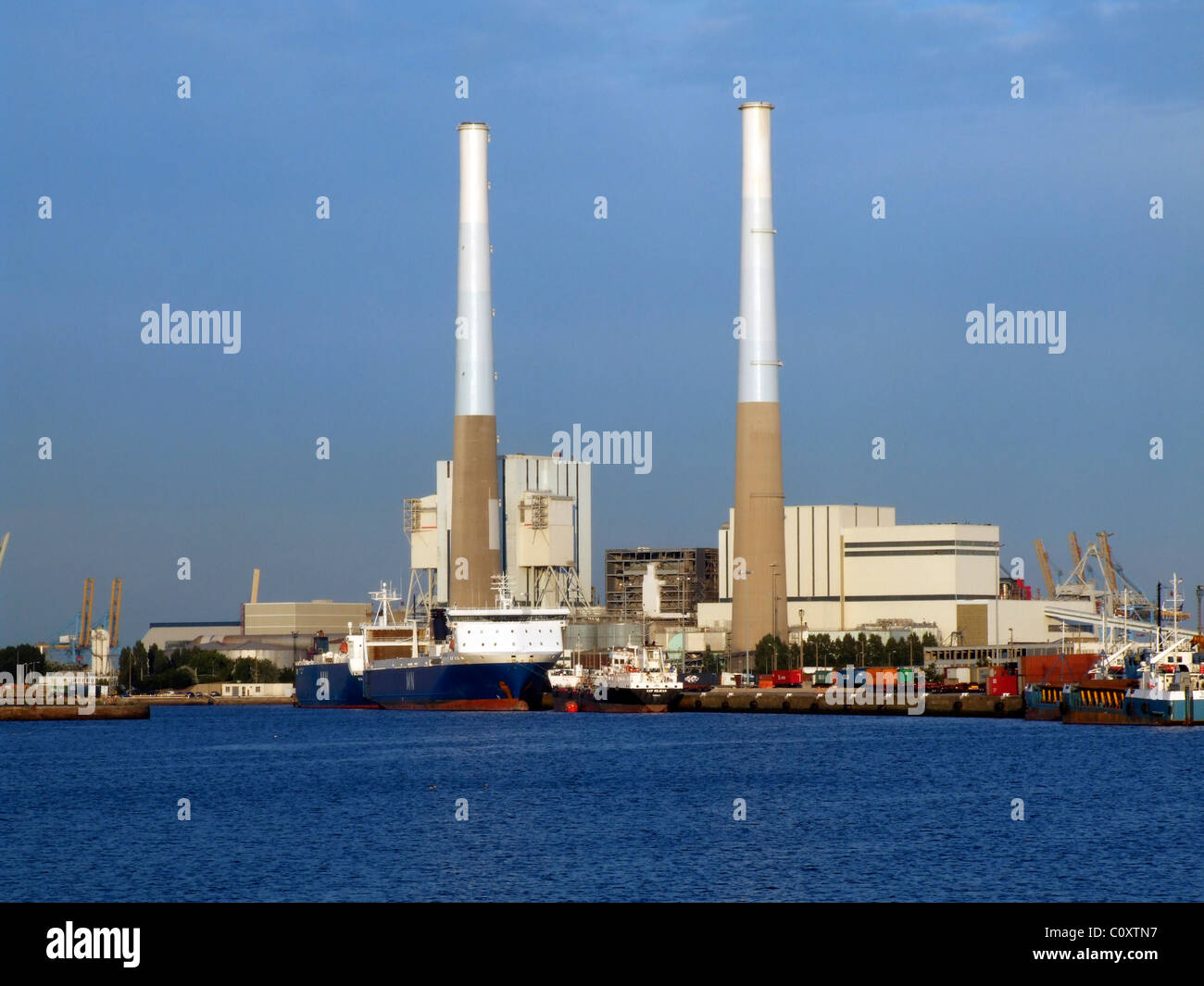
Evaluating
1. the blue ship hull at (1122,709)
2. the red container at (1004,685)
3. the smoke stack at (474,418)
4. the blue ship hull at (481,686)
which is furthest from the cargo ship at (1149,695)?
the smoke stack at (474,418)

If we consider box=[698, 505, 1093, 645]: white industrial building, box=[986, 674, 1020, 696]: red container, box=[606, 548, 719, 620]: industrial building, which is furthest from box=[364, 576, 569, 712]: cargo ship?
box=[606, 548, 719, 620]: industrial building

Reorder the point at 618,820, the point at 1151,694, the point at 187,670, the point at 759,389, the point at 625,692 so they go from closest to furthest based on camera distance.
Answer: the point at 618,820, the point at 1151,694, the point at 625,692, the point at 759,389, the point at 187,670

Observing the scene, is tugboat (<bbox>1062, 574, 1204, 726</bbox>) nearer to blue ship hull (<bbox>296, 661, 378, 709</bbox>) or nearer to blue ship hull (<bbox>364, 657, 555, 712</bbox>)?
blue ship hull (<bbox>364, 657, 555, 712</bbox>)

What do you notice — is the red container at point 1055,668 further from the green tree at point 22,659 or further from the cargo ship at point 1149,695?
the green tree at point 22,659

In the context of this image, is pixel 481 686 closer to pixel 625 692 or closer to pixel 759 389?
pixel 625 692

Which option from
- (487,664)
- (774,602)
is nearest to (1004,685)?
(774,602)

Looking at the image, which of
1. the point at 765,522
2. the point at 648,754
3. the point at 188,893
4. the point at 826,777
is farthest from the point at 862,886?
the point at 765,522
